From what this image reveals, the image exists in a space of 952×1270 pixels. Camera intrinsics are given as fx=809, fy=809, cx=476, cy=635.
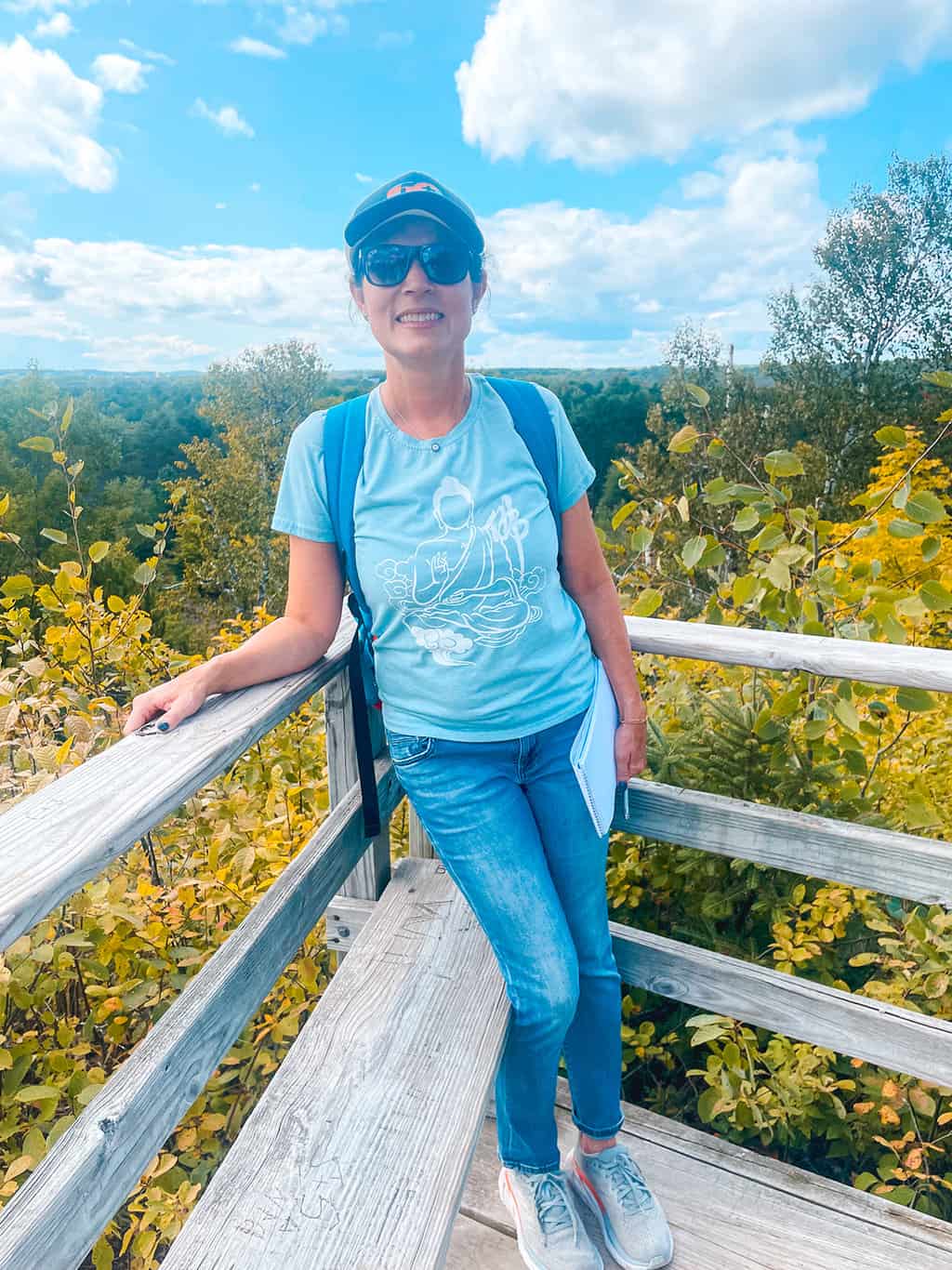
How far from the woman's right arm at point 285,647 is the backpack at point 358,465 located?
0.04m

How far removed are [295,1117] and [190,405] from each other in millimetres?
52975

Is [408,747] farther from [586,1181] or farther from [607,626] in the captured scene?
[586,1181]

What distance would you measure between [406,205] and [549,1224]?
189cm

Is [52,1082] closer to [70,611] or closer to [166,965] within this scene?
[166,965]

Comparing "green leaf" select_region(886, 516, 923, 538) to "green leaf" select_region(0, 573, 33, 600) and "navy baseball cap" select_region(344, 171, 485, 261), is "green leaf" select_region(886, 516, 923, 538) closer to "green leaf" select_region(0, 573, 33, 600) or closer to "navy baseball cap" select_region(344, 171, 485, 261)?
"navy baseball cap" select_region(344, 171, 485, 261)

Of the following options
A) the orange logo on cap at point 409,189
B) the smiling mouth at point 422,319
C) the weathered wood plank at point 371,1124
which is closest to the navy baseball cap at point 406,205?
the orange logo on cap at point 409,189

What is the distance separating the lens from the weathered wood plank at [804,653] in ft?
4.59

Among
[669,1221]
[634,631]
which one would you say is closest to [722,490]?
[634,631]

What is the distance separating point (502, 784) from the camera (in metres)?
1.47

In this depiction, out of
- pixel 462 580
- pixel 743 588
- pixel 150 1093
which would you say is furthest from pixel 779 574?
pixel 150 1093

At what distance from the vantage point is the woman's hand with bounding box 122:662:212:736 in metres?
1.25

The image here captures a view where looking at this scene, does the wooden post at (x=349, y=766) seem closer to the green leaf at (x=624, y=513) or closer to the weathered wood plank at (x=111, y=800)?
the weathered wood plank at (x=111, y=800)

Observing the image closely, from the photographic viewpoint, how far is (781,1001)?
1.73 meters

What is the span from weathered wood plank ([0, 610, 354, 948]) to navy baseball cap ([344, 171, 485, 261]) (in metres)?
0.85
